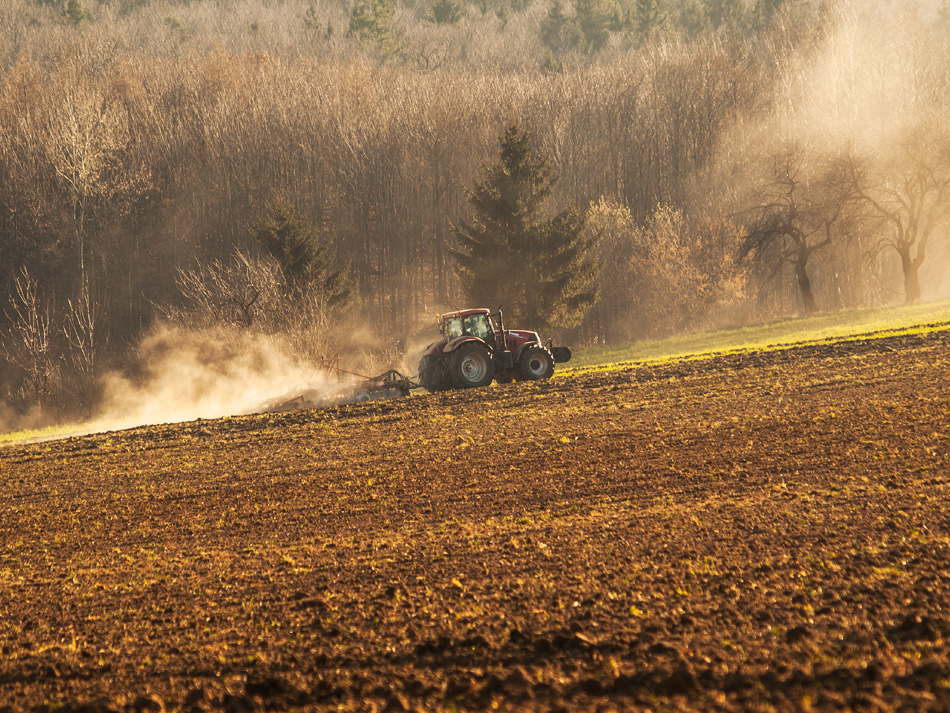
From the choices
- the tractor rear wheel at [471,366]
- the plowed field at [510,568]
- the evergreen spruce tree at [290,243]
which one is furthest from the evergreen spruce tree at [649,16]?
the plowed field at [510,568]

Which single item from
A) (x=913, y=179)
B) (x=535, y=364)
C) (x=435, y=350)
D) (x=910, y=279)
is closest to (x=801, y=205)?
(x=913, y=179)

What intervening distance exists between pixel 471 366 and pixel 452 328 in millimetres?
1175

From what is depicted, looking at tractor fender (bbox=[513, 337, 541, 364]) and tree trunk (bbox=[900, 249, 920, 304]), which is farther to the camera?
tree trunk (bbox=[900, 249, 920, 304])

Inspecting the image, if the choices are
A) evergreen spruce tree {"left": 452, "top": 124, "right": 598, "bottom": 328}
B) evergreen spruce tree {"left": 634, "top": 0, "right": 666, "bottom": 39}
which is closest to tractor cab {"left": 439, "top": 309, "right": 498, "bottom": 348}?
evergreen spruce tree {"left": 452, "top": 124, "right": 598, "bottom": 328}

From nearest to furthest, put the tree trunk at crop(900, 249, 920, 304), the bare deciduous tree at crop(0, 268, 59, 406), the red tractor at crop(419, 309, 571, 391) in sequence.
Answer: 1. the red tractor at crop(419, 309, 571, 391)
2. the bare deciduous tree at crop(0, 268, 59, 406)
3. the tree trunk at crop(900, 249, 920, 304)

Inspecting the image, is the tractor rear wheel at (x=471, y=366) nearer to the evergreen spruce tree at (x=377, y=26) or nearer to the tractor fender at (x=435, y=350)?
the tractor fender at (x=435, y=350)

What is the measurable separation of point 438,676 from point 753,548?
3.37 m

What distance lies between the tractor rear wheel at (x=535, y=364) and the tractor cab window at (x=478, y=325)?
1.18 m

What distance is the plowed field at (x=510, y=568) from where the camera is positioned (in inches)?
204

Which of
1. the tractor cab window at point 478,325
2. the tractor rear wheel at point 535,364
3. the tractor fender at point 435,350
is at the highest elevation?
the tractor cab window at point 478,325

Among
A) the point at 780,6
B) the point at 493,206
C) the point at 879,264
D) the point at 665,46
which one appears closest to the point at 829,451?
the point at 493,206

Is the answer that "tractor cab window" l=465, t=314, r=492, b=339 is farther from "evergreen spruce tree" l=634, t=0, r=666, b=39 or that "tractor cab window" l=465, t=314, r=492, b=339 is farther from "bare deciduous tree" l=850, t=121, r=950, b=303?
"evergreen spruce tree" l=634, t=0, r=666, b=39

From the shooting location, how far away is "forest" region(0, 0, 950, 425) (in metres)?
42.9

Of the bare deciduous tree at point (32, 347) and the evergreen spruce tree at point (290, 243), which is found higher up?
the evergreen spruce tree at point (290, 243)
